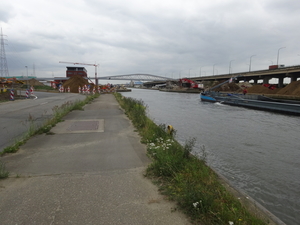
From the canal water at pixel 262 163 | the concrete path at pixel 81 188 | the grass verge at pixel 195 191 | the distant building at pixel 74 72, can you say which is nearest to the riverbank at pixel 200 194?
the grass verge at pixel 195 191

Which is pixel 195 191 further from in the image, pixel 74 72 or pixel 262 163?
pixel 74 72

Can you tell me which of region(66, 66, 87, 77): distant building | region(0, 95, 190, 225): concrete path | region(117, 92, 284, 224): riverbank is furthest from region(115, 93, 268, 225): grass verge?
region(66, 66, 87, 77): distant building

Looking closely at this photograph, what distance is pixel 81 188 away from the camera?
13.7 ft

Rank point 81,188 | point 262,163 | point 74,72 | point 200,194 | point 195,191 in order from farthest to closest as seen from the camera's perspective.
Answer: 1. point 74,72
2. point 262,163
3. point 81,188
4. point 195,191
5. point 200,194

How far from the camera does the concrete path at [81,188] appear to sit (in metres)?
3.31

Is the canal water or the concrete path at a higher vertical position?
the concrete path

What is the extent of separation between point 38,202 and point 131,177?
5.78ft

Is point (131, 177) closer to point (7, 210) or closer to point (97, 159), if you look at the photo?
point (97, 159)

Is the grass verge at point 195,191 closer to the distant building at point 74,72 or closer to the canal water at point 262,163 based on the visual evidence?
the canal water at point 262,163

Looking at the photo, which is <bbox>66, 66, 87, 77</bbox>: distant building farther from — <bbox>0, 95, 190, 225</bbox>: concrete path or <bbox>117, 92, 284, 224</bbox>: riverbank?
<bbox>117, 92, 284, 224</bbox>: riverbank

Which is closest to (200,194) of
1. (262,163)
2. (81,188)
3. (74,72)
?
(81,188)

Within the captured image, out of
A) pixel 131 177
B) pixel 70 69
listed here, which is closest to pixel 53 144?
pixel 131 177

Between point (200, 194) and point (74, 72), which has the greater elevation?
point (74, 72)

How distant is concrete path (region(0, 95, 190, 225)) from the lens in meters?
3.31
